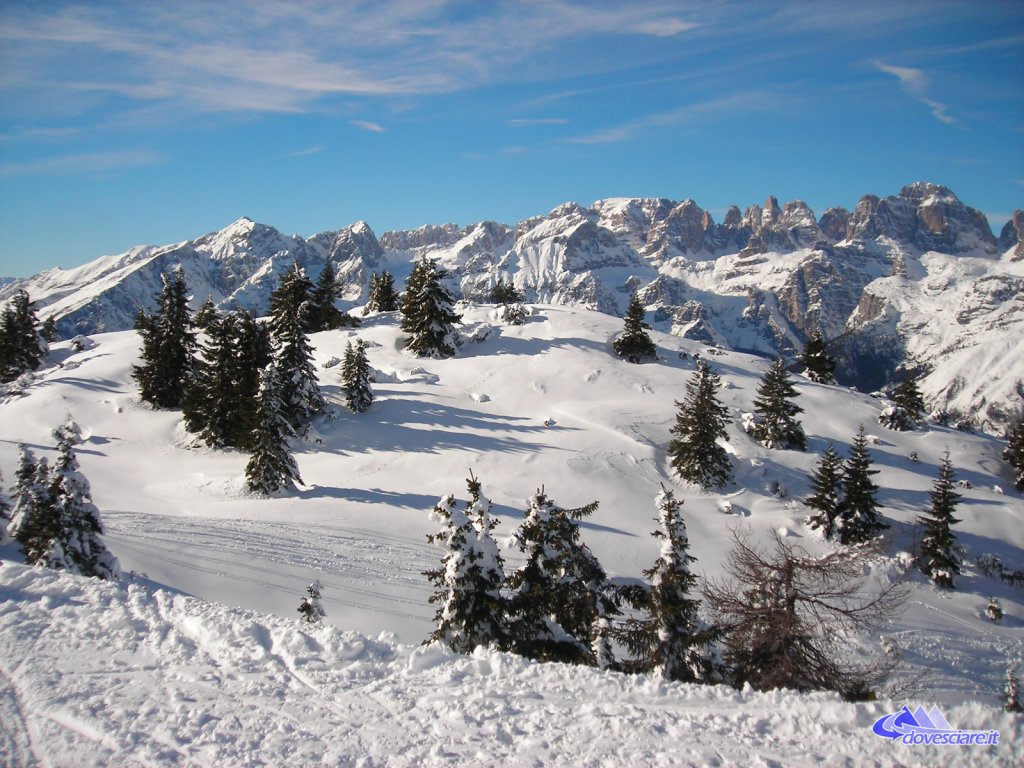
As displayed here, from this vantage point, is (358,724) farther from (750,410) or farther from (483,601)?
(750,410)

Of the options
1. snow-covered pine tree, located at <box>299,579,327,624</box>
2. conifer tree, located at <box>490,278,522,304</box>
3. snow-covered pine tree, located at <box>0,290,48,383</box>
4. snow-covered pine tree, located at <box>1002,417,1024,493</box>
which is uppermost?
conifer tree, located at <box>490,278,522,304</box>

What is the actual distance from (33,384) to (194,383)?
1558 cm

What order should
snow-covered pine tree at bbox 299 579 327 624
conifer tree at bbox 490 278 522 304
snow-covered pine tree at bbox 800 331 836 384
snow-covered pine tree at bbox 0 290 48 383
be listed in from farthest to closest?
conifer tree at bbox 490 278 522 304, snow-covered pine tree at bbox 800 331 836 384, snow-covered pine tree at bbox 0 290 48 383, snow-covered pine tree at bbox 299 579 327 624

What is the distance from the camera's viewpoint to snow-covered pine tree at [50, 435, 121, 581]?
48.3ft

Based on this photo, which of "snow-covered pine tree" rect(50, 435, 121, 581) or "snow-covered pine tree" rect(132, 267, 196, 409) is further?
"snow-covered pine tree" rect(132, 267, 196, 409)

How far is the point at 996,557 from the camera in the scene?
27.7 metres

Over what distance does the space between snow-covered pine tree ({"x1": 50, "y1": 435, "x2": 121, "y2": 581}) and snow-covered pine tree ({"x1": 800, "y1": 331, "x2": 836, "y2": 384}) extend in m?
56.0

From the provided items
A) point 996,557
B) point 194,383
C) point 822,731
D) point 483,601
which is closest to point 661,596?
point 483,601

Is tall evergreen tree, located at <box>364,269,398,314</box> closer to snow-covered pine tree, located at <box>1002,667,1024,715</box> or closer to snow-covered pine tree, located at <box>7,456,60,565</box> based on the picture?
snow-covered pine tree, located at <box>7,456,60,565</box>

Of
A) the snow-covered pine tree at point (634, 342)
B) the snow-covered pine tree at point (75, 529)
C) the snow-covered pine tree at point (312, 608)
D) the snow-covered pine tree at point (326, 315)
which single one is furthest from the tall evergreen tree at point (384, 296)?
the snow-covered pine tree at point (312, 608)

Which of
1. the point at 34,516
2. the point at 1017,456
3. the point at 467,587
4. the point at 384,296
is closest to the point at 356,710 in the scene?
the point at 467,587

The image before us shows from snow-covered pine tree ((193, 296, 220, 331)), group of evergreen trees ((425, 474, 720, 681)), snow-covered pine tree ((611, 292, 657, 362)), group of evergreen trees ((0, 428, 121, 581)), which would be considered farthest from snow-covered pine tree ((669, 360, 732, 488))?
snow-covered pine tree ((193, 296, 220, 331))

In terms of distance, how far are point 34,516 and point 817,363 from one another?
5810 centimetres

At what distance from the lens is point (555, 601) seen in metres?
12.0
